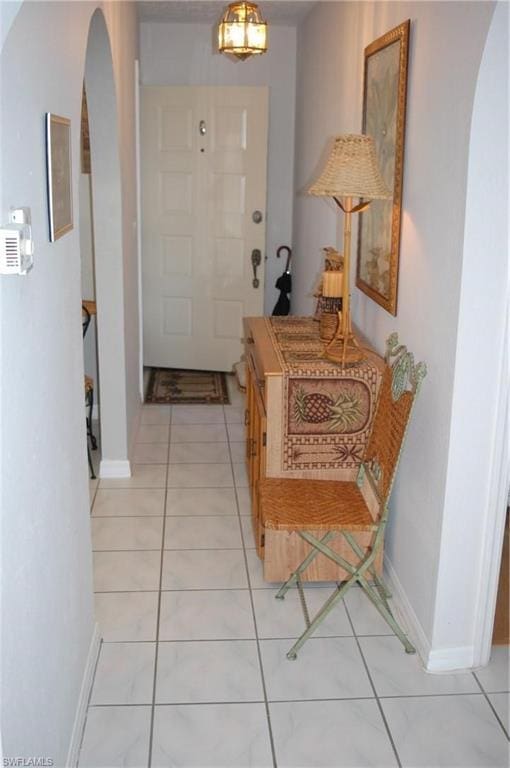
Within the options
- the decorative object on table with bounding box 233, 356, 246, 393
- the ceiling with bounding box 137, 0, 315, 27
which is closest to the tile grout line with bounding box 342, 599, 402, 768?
the decorative object on table with bounding box 233, 356, 246, 393

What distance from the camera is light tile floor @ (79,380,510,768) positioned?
232 centimetres

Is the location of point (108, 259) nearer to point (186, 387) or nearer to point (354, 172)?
point (354, 172)

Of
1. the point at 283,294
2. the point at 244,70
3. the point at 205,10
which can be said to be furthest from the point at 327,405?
the point at 244,70

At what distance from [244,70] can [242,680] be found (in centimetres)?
453

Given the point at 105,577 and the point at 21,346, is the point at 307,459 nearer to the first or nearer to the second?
the point at 105,577

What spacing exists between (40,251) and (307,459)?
157cm

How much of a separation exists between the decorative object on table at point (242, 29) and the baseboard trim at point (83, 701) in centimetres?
267

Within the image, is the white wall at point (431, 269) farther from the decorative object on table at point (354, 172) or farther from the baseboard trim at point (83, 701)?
the baseboard trim at point (83, 701)

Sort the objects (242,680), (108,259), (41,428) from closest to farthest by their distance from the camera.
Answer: (41,428) < (242,680) < (108,259)

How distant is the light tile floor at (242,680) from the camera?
2.32 m

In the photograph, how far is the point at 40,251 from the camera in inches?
72.9

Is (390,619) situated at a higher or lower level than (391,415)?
lower

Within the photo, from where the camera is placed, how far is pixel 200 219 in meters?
5.88

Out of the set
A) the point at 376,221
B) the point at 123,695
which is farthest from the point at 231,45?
the point at 123,695
